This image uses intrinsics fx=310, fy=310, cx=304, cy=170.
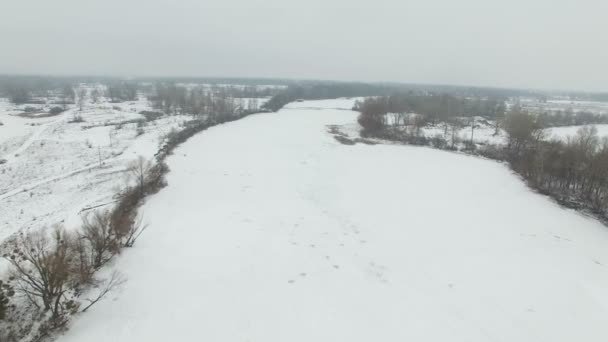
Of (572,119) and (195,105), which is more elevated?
(195,105)

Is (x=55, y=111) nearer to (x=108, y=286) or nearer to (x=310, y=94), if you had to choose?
(x=108, y=286)

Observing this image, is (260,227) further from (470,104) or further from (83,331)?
(470,104)

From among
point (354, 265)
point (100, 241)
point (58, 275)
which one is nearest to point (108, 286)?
point (100, 241)

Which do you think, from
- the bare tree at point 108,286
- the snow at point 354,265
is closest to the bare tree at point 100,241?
the snow at point 354,265

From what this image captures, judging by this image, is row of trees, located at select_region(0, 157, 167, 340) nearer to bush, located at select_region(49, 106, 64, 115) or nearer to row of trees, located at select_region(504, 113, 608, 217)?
row of trees, located at select_region(504, 113, 608, 217)

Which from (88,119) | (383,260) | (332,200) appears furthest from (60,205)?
(88,119)

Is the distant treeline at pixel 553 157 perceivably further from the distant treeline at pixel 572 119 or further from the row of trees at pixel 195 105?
the distant treeline at pixel 572 119

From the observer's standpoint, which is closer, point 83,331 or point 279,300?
point 83,331

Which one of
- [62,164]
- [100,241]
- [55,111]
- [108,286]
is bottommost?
[108,286]
